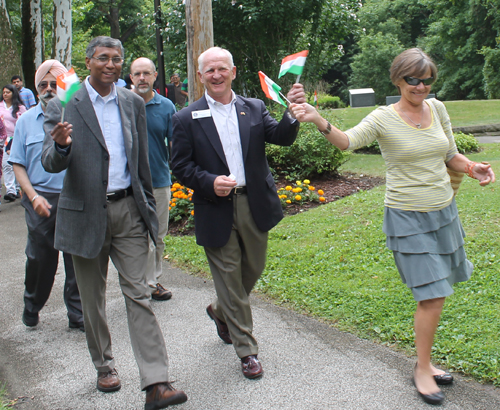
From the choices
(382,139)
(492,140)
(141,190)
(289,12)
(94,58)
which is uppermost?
(289,12)

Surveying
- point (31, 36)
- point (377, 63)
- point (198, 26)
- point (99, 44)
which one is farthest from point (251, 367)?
point (377, 63)

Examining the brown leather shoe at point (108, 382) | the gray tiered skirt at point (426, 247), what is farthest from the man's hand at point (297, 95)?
the brown leather shoe at point (108, 382)

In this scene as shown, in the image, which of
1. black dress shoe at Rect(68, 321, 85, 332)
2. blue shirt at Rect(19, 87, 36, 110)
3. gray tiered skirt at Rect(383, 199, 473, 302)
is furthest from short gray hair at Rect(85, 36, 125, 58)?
blue shirt at Rect(19, 87, 36, 110)

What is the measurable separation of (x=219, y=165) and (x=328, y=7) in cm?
974

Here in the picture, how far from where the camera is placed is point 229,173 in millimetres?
3752

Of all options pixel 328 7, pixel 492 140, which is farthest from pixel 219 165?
pixel 492 140

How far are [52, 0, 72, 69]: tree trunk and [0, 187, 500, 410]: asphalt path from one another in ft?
36.8

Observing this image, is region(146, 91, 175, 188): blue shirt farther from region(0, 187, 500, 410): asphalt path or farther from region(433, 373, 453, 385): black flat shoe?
region(433, 373, 453, 385): black flat shoe

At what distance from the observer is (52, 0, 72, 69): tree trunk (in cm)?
1488

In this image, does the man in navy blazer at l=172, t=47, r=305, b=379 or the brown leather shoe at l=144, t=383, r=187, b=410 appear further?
the man in navy blazer at l=172, t=47, r=305, b=379

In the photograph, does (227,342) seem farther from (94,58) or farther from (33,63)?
(33,63)

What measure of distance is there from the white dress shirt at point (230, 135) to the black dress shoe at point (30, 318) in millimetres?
2332

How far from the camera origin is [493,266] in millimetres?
5262

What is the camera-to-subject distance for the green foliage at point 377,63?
4697 cm
